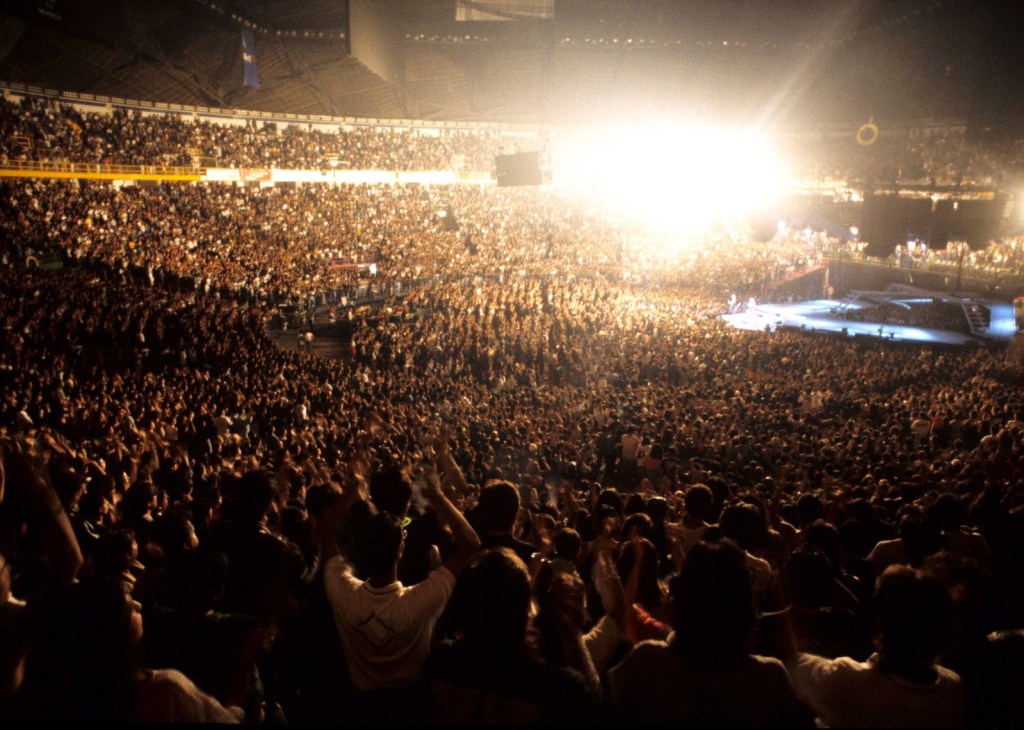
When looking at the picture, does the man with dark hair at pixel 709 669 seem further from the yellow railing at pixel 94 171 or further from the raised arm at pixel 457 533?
the yellow railing at pixel 94 171

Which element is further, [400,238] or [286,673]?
[400,238]

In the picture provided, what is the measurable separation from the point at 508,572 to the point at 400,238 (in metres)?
36.0

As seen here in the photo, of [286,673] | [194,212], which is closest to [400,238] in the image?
[194,212]

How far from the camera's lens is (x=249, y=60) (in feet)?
130

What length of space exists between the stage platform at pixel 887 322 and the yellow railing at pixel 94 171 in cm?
2742

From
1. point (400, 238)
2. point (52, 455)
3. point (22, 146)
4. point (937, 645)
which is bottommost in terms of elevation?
point (52, 455)

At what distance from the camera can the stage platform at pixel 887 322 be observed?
23.7 metres

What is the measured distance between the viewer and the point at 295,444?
8.81 m

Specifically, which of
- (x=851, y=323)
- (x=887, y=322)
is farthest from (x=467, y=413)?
(x=887, y=322)

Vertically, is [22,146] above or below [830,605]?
above

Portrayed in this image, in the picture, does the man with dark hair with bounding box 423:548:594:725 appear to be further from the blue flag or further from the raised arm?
the blue flag

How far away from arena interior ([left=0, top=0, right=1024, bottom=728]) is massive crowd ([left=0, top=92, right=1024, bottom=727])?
0.8 inches

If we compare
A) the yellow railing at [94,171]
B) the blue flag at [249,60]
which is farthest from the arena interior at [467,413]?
the blue flag at [249,60]

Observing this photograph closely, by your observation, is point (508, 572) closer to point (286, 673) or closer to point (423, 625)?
point (423, 625)
